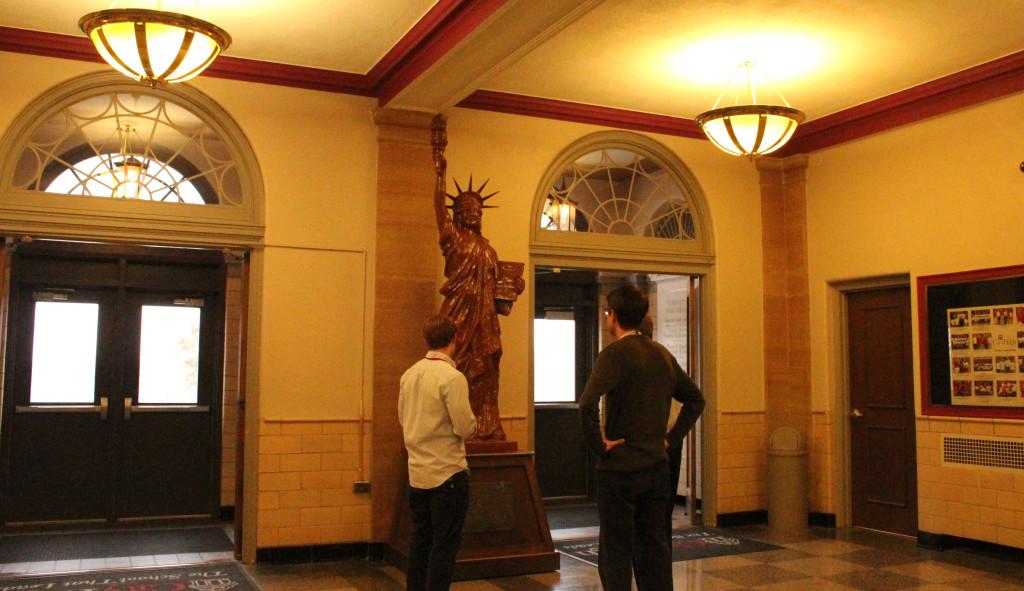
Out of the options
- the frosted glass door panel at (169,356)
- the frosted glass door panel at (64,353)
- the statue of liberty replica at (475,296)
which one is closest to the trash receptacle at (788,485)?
the statue of liberty replica at (475,296)

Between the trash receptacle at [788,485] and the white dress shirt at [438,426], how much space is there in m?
4.01

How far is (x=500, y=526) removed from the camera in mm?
5750

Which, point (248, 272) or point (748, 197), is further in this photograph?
point (748, 197)

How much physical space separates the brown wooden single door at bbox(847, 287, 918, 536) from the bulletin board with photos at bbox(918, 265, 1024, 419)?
0.34m

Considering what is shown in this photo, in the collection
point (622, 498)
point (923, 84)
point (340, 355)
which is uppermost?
point (923, 84)

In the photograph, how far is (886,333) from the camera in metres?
7.27

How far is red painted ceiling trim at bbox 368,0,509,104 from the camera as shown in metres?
4.95

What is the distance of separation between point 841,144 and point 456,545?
5.01 metres

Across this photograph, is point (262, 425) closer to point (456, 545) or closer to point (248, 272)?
point (248, 272)

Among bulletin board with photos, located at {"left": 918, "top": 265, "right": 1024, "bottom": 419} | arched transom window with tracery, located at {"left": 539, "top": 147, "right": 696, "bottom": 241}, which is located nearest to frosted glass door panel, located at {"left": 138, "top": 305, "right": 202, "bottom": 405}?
arched transom window with tracery, located at {"left": 539, "top": 147, "right": 696, "bottom": 241}

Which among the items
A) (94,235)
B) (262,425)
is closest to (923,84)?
(262,425)

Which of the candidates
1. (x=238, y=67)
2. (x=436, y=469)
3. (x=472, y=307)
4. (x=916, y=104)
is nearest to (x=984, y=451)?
(x=916, y=104)

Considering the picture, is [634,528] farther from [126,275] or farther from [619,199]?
[126,275]

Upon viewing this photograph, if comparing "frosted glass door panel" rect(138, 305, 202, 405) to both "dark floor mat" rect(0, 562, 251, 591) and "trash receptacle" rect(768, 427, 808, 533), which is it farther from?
"trash receptacle" rect(768, 427, 808, 533)
